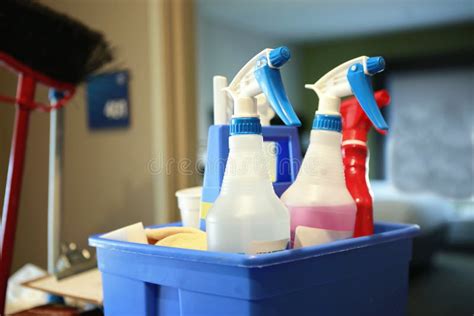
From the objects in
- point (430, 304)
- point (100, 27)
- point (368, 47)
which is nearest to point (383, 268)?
point (430, 304)

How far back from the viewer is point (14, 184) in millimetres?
600

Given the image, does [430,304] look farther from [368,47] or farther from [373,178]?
[368,47]

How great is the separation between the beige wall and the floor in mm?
657

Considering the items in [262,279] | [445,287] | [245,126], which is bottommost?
[445,287]

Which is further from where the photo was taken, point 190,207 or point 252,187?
point 190,207

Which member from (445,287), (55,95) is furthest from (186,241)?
(445,287)

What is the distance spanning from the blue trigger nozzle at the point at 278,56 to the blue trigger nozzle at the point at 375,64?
0.08 m

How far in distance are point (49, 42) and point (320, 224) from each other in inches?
19.0

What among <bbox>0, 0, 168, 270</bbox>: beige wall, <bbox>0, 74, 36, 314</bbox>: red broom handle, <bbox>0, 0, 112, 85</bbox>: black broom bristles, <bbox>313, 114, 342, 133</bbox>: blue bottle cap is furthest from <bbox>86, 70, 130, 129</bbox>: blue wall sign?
<bbox>313, 114, 342, 133</bbox>: blue bottle cap

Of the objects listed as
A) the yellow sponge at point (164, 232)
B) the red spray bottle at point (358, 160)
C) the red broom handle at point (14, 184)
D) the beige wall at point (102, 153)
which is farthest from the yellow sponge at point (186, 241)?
the beige wall at point (102, 153)

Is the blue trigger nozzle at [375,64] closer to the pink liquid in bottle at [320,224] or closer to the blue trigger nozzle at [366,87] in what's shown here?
the blue trigger nozzle at [366,87]

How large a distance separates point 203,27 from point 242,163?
120 inches

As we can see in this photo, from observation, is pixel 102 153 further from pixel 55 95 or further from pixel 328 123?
pixel 328 123

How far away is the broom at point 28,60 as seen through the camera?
23.0 inches
